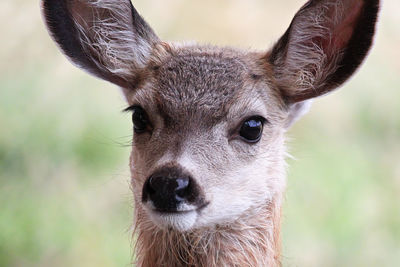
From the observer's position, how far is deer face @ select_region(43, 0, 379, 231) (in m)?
2.82

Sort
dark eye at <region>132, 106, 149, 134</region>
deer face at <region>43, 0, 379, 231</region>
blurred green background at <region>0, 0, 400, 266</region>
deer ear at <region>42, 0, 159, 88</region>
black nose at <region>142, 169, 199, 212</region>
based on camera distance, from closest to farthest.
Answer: black nose at <region>142, 169, 199, 212</region>, deer face at <region>43, 0, 379, 231</region>, dark eye at <region>132, 106, 149, 134</region>, deer ear at <region>42, 0, 159, 88</region>, blurred green background at <region>0, 0, 400, 266</region>

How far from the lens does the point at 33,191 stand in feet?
17.0

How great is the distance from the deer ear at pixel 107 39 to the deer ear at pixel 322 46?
0.51 m

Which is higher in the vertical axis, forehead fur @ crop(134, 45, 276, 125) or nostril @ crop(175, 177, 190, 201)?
forehead fur @ crop(134, 45, 276, 125)

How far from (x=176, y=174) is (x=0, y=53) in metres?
3.39

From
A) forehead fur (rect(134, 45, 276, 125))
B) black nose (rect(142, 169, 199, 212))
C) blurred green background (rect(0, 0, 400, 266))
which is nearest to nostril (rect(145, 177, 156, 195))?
black nose (rect(142, 169, 199, 212))

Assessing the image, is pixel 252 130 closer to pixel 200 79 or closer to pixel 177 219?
pixel 200 79

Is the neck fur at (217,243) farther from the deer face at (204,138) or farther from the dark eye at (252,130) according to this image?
the dark eye at (252,130)

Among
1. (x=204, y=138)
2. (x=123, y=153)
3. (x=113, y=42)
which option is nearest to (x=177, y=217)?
(x=204, y=138)

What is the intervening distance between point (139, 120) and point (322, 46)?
2.42 ft

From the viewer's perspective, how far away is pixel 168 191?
8.80 ft

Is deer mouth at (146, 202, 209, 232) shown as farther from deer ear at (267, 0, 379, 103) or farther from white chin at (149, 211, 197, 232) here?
deer ear at (267, 0, 379, 103)

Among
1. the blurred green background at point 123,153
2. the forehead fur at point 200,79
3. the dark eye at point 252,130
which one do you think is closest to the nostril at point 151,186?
the forehead fur at point 200,79

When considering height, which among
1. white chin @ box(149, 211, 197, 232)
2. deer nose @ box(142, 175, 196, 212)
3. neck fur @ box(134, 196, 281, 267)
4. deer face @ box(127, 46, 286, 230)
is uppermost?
deer face @ box(127, 46, 286, 230)
